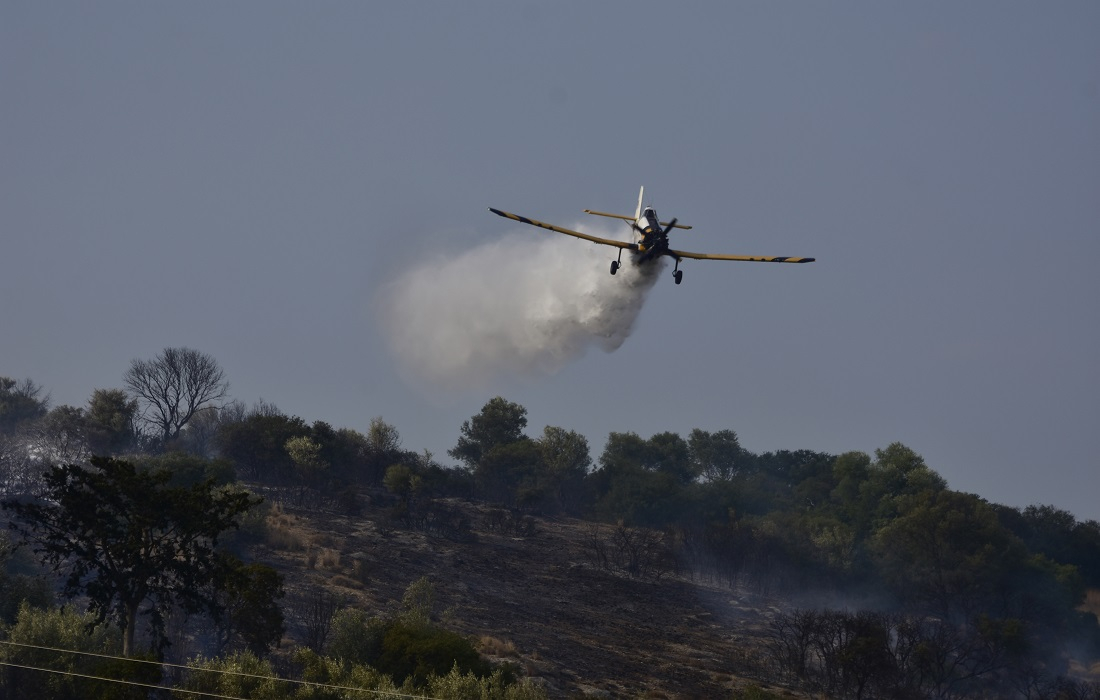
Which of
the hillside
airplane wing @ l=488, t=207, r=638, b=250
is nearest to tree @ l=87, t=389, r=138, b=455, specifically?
the hillside

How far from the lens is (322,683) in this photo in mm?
47625

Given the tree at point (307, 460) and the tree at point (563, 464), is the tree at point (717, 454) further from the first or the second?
the tree at point (307, 460)

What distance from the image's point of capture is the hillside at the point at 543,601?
6750 cm

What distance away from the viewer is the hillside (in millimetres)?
67500

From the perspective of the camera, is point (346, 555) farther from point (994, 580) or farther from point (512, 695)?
point (994, 580)

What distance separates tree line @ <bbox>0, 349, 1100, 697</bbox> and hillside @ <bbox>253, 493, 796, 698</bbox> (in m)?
3.68

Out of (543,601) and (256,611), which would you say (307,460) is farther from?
(256,611)

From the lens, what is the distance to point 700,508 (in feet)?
431

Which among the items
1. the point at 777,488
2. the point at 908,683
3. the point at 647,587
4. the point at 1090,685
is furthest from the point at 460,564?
the point at 777,488

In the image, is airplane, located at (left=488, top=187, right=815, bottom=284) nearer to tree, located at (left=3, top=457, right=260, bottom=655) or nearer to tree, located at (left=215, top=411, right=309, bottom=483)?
tree, located at (left=3, top=457, right=260, bottom=655)

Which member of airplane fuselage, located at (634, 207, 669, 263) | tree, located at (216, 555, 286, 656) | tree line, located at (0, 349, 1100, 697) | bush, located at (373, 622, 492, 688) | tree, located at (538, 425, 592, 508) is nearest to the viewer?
bush, located at (373, 622, 492, 688)

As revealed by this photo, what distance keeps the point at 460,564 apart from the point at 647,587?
48.1ft

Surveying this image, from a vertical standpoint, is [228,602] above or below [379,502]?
below

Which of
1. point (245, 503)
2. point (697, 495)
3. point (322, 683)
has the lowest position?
point (322, 683)
